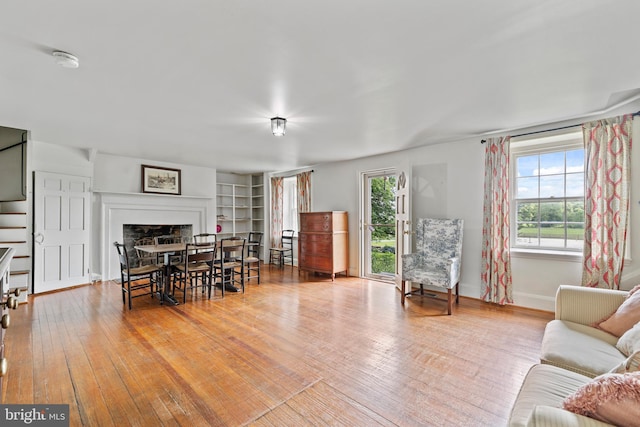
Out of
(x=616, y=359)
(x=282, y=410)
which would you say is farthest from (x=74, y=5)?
(x=616, y=359)

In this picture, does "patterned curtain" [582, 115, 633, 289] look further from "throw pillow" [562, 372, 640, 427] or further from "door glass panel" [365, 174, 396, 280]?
"throw pillow" [562, 372, 640, 427]

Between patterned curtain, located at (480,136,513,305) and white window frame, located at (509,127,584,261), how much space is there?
0.17m

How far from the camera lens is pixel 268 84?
2.45 meters

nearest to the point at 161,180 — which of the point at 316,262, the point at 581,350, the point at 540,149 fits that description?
the point at 316,262

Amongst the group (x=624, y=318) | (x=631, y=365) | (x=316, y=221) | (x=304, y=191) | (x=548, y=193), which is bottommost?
(x=624, y=318)

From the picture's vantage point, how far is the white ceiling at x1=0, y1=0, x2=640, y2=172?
5.23ft

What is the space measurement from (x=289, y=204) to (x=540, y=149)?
509 cm

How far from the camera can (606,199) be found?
3070mm

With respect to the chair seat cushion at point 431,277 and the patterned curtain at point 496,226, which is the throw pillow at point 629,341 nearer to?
the chair seat cushion at point 431,277

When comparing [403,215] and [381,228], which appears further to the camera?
[381,228]

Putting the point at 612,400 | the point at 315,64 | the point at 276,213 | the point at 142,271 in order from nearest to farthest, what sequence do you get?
the point at 612,400 → the point at 315,64 → the point at 142,271 → the point at 276,213

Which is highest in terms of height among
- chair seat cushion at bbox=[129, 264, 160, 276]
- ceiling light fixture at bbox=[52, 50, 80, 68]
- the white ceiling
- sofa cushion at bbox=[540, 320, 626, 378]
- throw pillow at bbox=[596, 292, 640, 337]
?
the white ceiling

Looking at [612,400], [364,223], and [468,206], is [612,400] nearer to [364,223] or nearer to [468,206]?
[468,206]

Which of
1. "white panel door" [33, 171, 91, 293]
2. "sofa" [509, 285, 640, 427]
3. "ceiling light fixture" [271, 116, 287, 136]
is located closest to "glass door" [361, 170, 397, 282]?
"ceiling light fixture" [271, 116, 287, 136]
